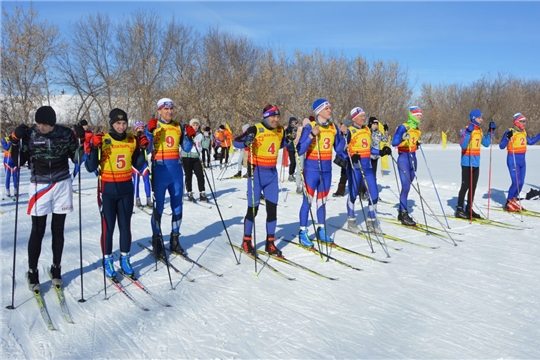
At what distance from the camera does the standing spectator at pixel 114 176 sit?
4.68 m

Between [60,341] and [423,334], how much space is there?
2.82 meters

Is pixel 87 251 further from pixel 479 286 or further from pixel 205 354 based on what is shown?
pixel 479 286

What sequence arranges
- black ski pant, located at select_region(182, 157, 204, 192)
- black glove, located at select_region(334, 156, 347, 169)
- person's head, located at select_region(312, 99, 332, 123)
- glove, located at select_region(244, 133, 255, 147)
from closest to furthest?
glove, located at select_region(244, 133, 255, 147) → person's head, located at select_region(312, 99, 332, 123) → black glove, located at select_region(334, 156, 347, 169) → black ski pant, located at select_region(182, 157, 204, 192)

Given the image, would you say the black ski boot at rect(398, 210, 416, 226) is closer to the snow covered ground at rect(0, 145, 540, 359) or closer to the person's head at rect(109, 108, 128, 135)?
the snow covered ground at rect(0, 145, 540, 359)

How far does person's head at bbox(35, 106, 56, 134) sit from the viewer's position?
4.16m

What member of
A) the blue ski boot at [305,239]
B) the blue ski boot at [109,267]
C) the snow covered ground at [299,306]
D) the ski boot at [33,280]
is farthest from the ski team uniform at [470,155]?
the ski boot at [33,280]

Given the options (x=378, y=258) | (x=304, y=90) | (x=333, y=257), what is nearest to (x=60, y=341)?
(x=333, y=257)

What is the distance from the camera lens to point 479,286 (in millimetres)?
4738

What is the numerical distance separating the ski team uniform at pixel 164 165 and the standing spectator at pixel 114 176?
2.44 ft

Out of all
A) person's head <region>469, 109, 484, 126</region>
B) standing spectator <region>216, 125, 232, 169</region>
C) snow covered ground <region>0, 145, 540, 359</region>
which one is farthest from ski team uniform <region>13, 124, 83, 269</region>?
standing spectator <region>216, 125, 232, 169</region>

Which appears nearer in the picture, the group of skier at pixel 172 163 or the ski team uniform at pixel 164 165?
the group of skier at pixel 172 163

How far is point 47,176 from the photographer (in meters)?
4.31

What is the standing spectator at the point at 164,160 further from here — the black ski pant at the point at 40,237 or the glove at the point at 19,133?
the glove at the point at 19,133

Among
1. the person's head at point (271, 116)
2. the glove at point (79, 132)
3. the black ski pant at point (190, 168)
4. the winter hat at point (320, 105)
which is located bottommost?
the black ski pant at point (190, 168)
